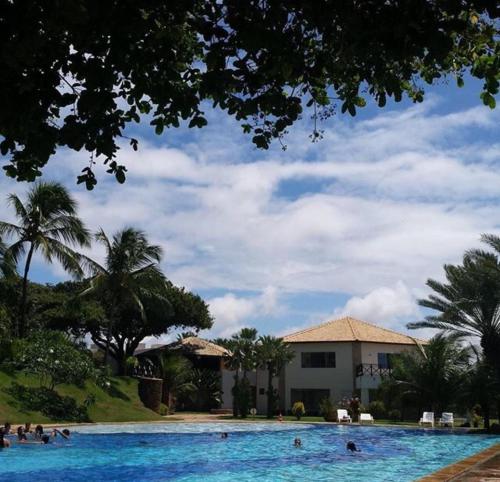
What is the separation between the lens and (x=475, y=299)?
2873 cm

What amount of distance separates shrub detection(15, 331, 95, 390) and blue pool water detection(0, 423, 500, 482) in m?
3.44

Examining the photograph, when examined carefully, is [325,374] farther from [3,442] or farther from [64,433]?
[3,442]

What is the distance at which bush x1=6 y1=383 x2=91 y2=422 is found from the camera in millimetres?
27453

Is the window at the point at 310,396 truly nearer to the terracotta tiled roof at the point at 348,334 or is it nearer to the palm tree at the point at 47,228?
the terracotta tiled roof at the point at 348,334

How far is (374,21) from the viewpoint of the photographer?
16.6 feet

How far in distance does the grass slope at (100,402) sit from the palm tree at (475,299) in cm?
1561

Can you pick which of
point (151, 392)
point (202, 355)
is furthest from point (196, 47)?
point (202, 355)

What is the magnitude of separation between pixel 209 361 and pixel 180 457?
32755 mm

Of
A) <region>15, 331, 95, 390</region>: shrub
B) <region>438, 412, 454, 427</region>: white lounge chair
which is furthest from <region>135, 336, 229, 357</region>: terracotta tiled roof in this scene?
<region>438, 412, 454, 427</region>: white lounge chair

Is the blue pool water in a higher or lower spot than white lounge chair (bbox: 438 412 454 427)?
lower

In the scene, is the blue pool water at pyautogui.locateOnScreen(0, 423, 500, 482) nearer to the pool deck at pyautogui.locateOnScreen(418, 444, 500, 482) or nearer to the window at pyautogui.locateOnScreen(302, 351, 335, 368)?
the pool deck at pyautogui.locateOnScreen(418, 444, 500, 482)

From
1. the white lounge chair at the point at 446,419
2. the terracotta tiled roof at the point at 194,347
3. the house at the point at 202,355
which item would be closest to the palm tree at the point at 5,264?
the house at the point at 202,355

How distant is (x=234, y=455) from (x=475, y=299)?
13741mm

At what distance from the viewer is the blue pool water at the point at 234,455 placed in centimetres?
1688
